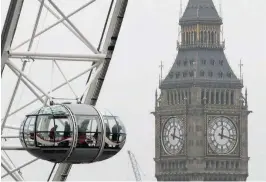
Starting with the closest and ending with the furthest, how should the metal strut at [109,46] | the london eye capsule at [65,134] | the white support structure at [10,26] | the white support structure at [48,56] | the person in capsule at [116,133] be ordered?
the london eye capsule at [65,134] < the person in capsule at [116,133] < the white support structure at [10,26] < the white support structure at [48,56] < the metal strut at [109,46]

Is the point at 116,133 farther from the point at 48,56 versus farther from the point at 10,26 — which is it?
the point at 48,56

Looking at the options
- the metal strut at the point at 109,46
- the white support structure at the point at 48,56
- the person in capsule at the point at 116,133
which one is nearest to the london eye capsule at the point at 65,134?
the person in capsule at the point at 116,133

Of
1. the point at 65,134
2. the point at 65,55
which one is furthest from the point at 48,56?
the point at 65,134

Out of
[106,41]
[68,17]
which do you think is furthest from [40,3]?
[106,41]

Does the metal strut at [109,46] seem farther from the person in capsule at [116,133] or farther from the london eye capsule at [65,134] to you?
the london eye capsule at [65,134]

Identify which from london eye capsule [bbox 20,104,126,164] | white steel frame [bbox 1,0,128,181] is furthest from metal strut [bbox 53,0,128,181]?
london eye capsule [bbox 20,104,126,164]

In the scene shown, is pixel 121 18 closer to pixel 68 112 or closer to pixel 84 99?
pixel 84 99

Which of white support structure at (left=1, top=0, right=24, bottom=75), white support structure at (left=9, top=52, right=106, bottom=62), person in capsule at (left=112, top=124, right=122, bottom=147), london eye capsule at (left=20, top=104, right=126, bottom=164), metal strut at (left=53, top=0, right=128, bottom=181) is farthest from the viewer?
metal strut at (left=53, top=0, right=128, bottom=181)

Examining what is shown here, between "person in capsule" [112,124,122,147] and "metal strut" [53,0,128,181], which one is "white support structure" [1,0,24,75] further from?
"person in capsule" [112,124,122,147]

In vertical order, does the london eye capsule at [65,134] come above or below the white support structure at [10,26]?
below
